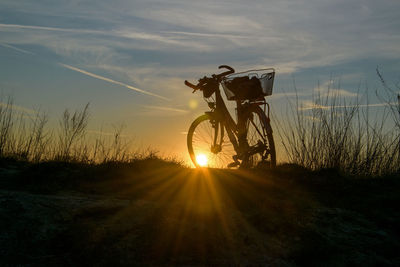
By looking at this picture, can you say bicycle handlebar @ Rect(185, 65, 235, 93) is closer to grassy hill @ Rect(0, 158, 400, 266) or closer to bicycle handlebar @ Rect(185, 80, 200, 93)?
bicycle handlebar @ Rect(185, 80, 200, 93)

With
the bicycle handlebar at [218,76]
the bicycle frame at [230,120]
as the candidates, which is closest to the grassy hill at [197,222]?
the bicycle frame at [230,120]

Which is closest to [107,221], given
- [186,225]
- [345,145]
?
[186,225]

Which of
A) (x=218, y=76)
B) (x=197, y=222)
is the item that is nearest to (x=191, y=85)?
(x=218, y=76)

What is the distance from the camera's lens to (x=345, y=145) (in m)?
5.93

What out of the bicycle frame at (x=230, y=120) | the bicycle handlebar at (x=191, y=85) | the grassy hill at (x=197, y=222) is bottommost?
the grassy hill at (x=197, y=222)

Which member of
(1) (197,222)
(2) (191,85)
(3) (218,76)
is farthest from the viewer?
(2) (191,85)

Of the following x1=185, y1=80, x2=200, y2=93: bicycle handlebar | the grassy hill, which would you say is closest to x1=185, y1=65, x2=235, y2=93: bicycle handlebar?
x1=185, y1=80, x2=200, y2=93: bicycle handlebar

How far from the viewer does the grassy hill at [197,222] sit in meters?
2.50

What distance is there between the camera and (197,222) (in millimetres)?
2959

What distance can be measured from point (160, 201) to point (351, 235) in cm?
176

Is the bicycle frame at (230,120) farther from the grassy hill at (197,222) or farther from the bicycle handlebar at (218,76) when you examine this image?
the grassy hill at (197,222)

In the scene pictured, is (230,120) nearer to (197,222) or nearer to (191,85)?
(191,85)

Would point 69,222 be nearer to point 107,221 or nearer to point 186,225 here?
point 107,221

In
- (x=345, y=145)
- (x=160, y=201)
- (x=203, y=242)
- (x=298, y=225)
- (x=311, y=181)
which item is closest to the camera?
(x=203, y=242)
